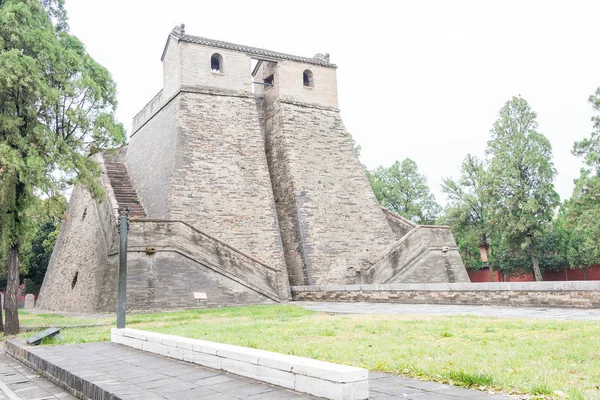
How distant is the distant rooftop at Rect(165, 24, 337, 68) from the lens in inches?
778

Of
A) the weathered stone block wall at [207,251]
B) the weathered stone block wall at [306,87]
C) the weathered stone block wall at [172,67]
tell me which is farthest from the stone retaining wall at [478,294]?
the weathered stone block wall at [172,67]

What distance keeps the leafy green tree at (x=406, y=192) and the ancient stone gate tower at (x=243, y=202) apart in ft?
36.3

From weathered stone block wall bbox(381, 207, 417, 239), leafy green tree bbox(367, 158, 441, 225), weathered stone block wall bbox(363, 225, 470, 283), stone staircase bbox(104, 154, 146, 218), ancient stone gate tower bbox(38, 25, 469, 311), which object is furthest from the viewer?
leafy green tree bbox(367, 158, 441, 225)

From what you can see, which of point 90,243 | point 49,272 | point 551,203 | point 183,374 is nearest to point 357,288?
point 90,243

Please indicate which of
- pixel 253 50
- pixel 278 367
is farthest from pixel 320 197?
pixel 278 367

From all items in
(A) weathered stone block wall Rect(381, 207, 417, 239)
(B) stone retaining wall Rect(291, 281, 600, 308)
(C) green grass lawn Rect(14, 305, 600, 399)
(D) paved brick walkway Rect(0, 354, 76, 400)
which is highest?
(A) weathered stone block wall Rect(381, 207, 417, 239)

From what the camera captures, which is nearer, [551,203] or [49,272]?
[49,272]

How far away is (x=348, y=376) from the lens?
10.5ft

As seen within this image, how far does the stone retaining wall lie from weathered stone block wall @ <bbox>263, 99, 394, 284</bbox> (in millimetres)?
2549

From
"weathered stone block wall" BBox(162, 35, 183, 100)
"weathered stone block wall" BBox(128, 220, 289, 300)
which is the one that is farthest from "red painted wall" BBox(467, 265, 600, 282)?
"weathered stone block wall" BBox(162, 35, 183, 100)

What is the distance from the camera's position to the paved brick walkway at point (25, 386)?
5.00 meters

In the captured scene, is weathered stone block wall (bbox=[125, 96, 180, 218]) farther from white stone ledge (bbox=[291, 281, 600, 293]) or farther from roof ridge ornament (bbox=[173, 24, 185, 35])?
white stone ledge (bbox=[291, 281, 600, 293])

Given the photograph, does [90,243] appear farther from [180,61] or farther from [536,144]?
[536,144]

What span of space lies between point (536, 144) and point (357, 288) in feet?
53.4
